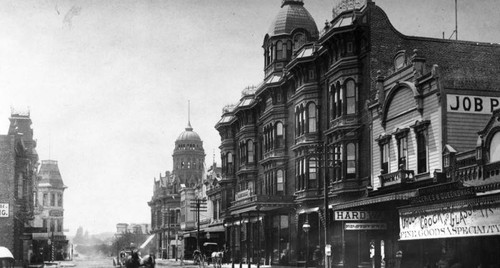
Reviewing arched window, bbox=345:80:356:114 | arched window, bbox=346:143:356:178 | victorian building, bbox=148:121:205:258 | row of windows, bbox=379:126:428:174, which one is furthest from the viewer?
victorian building, bbox=148:121:205:258

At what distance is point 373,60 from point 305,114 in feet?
28.6

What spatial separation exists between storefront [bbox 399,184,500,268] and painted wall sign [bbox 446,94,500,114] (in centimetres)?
537

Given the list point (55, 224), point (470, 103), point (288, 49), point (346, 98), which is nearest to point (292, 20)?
point (288, 49)

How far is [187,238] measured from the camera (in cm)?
9888

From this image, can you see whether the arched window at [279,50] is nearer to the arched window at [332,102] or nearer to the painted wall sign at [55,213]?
the arched window at [332,102]

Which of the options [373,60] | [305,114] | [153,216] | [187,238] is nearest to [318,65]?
[305,114]

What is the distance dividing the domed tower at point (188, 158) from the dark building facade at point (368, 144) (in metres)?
74.0

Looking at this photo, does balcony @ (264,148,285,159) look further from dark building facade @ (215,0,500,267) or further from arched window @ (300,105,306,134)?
arched window @ (300,105,306,134)

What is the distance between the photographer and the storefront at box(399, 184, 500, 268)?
24062mm

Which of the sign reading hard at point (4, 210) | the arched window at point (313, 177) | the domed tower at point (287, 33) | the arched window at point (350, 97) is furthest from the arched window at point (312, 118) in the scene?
the sign reading hard at point (4, 210)

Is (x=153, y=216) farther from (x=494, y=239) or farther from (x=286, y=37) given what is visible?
(x=494, y=239)

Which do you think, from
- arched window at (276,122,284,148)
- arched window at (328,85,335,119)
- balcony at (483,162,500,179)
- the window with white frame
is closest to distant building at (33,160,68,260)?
arched window at (276,122,284,148)

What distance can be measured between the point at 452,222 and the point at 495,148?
120 inches

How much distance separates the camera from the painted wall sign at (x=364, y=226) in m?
34.9
